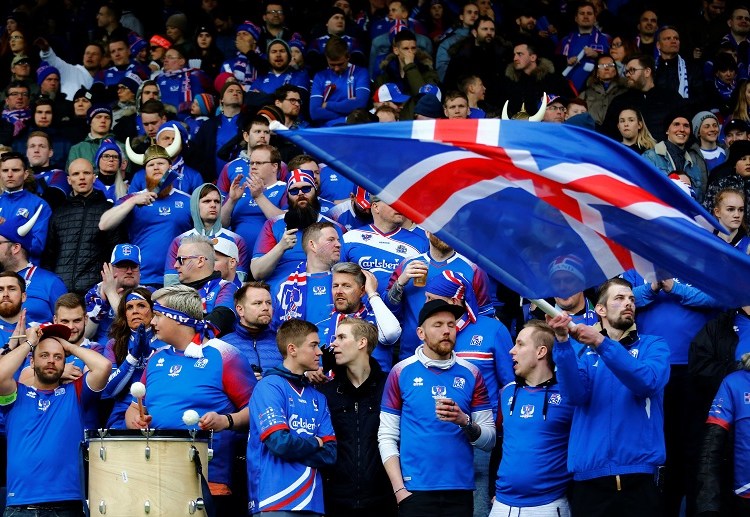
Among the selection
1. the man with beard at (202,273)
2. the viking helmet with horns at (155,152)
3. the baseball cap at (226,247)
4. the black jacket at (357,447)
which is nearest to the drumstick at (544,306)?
the black jacket at (357,447)

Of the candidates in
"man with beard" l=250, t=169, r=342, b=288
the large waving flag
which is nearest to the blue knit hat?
"man with beard" l=250, t=169, r=342, b=288

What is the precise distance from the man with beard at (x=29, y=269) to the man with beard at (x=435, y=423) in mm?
4119

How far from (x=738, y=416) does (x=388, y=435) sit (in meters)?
2.46

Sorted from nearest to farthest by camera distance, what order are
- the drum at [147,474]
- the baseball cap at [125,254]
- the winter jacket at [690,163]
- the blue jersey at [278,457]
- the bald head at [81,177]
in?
1. the drum at [147,474]
2. the blue jersey at [278,457]
3. the baseball cap at [125,254]
4. the bald head at [81,177]
5. the winter jacket at [690,163]

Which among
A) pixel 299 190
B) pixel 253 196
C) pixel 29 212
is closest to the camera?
pixel 299 190

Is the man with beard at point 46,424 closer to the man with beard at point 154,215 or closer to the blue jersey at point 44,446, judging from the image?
the blue jersey at point 44,446

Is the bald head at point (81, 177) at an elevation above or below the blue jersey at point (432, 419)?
above

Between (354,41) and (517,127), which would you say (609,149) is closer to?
(517,127)

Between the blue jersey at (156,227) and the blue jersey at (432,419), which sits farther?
the blue jersey at (156,227)

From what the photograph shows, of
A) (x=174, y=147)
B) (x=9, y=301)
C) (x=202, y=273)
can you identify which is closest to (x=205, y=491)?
(x=202, y=273)

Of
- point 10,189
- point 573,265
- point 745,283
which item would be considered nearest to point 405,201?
point 573,265

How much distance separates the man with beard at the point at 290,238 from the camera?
1272cm

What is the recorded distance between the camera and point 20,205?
14664mm

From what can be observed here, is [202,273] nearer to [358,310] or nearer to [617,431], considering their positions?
[358,310]
